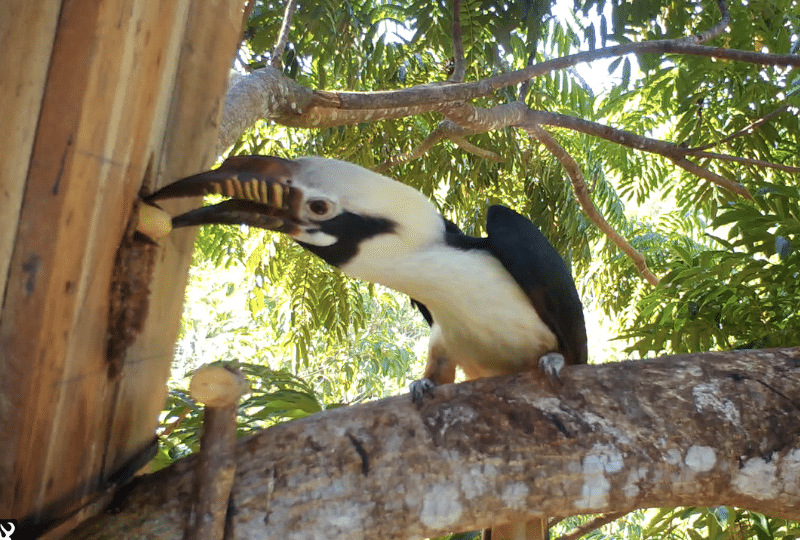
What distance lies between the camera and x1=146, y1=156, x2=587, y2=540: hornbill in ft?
3.97

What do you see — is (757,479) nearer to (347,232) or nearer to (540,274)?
(540,274)

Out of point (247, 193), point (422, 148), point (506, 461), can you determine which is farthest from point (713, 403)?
point (422, 148)

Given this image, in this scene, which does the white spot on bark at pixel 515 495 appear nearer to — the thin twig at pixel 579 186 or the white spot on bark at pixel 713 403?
the white spot on bark at pixel 713 403

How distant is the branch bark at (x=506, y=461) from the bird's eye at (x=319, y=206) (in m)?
0.38

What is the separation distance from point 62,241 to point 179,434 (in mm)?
972

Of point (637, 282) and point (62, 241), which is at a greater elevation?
point (637, 282)

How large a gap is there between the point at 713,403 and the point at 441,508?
0.54 meters

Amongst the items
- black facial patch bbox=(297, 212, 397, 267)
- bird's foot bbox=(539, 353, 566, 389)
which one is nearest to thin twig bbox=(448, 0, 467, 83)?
black facial patch bbox=(297, 212, 397, 267)

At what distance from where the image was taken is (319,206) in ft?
4.25

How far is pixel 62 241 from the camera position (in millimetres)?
844

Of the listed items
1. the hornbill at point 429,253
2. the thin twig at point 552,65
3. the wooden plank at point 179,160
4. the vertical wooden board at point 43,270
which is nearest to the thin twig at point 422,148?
the thin twig at point 552,65

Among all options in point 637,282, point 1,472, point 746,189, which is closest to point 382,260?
point 1,472

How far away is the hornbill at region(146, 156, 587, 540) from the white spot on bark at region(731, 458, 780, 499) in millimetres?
351

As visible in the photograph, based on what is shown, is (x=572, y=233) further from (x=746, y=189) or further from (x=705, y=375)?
(x=705, y=375)
